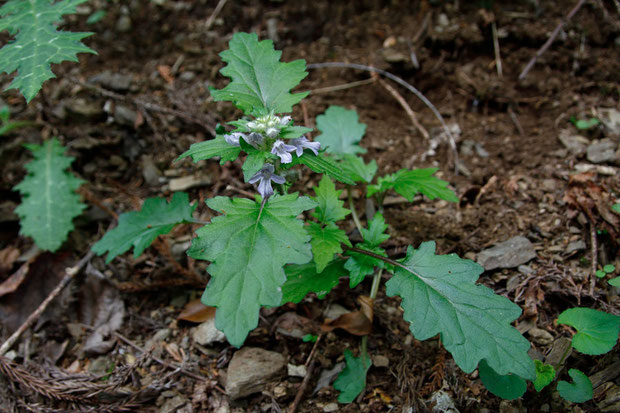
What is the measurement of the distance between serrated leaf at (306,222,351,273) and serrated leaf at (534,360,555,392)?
3.93 feet

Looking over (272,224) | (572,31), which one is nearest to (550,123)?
(572,31)

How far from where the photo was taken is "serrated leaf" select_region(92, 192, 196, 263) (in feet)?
9.77

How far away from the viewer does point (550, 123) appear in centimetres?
380

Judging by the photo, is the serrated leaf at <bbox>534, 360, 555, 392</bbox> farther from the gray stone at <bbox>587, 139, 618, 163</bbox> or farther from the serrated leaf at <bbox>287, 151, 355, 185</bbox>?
the gray stone at <bbox>587, 139, 618, 163</bbox>

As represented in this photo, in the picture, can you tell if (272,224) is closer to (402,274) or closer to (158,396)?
(402,274)

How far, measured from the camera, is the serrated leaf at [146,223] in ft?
9.77

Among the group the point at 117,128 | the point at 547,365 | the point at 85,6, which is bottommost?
the point at 547,365

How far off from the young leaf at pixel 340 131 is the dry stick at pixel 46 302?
2204 mm

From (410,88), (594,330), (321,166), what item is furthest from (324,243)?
(410,88)

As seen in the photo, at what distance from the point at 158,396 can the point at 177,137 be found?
7.83ft

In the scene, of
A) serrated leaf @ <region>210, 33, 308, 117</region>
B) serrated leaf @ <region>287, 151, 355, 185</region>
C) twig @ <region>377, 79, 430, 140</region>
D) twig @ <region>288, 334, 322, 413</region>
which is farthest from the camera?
twig @ <region>377, 79, 430, 140</region>

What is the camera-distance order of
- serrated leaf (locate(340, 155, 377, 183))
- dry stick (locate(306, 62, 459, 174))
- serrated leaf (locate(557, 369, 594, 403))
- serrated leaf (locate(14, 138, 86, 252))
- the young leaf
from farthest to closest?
dry stick (locate(306, 62, 459, 174)), serrated leaf (locate(14, 138, 86, 252)), the young leaf, serrated leaf (locate(340, 155, 377, 183)), serrated leaf (locate(557, 369, 594, 403))

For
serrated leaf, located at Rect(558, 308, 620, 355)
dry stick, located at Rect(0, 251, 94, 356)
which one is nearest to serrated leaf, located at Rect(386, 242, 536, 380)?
serrated leaf, located at Rect(558, 308, 620, 355)

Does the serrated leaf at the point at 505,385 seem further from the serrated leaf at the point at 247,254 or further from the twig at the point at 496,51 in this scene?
the twig at the point at 496,51
